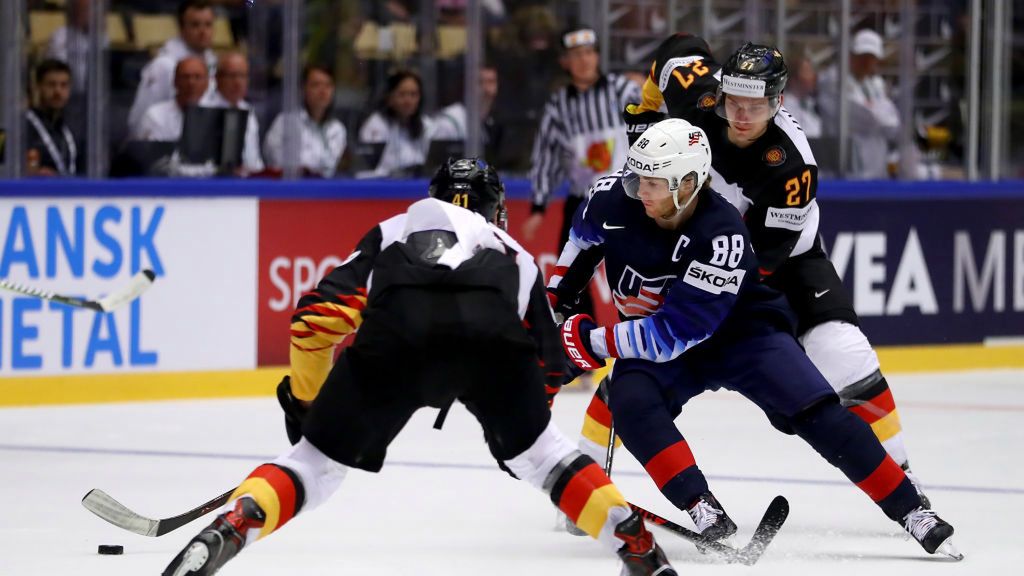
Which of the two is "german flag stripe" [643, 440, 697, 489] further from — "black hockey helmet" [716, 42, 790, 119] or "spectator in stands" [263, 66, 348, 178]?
"spectator in stands" [263, 66, 348, 178]

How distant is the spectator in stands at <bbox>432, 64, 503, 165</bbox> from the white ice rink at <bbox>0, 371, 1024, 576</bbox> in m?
1.53

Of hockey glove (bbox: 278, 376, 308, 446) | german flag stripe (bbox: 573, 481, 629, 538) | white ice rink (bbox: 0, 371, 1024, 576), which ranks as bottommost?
white ice rink (bbox: 0, 371, 1024, 576)

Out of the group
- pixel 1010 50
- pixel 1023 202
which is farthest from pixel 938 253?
pixel 1010 50

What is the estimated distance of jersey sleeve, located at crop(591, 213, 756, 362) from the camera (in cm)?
448

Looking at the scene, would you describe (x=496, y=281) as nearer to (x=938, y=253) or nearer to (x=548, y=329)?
(x=548, y=329)

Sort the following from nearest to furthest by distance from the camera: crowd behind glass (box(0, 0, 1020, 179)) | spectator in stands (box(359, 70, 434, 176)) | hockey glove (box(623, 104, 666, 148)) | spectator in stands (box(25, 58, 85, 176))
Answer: hockey glove (box(623, 104, 666, 148)) → spectator in stands (box(25, 58, 85, 176)) → crowd behind glass (box(0, 0, 1020, 179)) → spectator in stands (box(359, 70, 434, 176))

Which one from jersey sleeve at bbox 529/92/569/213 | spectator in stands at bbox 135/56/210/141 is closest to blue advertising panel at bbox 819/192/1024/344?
jersey sleeve at bbox 529/92/569/213

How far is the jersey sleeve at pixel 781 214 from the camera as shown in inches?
201

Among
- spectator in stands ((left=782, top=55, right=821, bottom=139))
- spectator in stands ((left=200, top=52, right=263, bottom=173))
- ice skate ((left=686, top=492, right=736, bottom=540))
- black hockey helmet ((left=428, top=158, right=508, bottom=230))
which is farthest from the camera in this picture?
spectator in stands ((left=782, top=55, right=821, bottom=139))

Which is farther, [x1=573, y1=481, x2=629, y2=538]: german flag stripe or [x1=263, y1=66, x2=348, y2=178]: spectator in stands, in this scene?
[x1=263, y1=66, x2=348, y2=178]: spectator in stands

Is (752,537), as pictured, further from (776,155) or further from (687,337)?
(776,155)

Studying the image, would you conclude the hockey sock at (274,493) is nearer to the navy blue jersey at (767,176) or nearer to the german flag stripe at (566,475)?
the german flag stripe at (566,475)

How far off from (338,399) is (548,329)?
47 centimetres

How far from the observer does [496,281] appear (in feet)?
12.5
